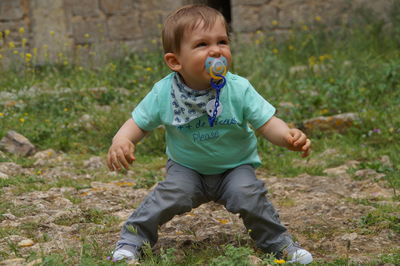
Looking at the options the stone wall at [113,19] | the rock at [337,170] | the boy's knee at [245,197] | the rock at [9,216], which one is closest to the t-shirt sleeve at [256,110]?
the boy's knee at [245,197]

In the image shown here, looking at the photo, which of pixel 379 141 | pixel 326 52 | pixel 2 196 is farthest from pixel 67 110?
pixel 326 52

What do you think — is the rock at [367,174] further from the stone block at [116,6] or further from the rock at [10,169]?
the stone block at [116,6]

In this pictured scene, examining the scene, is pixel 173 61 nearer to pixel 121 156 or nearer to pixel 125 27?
pixel 121 156

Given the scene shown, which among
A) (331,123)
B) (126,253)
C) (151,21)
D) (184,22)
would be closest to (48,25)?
(151,21)

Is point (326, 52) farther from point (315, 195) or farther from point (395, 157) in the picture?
point (315, 195)

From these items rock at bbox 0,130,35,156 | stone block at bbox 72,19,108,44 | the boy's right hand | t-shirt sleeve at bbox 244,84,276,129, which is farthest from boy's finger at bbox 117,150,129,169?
stone block at bbox 72,19,108,44

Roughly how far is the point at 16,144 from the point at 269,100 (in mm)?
2105

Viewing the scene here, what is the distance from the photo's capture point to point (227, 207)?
2.63 metres

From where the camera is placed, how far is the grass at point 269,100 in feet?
10.5

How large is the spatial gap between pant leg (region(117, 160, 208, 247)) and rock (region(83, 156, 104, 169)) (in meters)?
2.00

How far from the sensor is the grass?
3.21 metres

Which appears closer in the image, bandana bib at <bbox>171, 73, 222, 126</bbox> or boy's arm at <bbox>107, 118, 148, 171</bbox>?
boy's arm at <bbox>107, 118, 148, 171</bbox>

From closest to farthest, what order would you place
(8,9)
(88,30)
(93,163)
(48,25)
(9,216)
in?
1. (9,216)
2. (93,163)
3. (8,9)
4. (48,25)
5. (88,30)

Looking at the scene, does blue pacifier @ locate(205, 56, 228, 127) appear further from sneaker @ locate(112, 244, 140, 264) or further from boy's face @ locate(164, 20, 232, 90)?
sneaker @ locate(112, 244, 140, 264)
